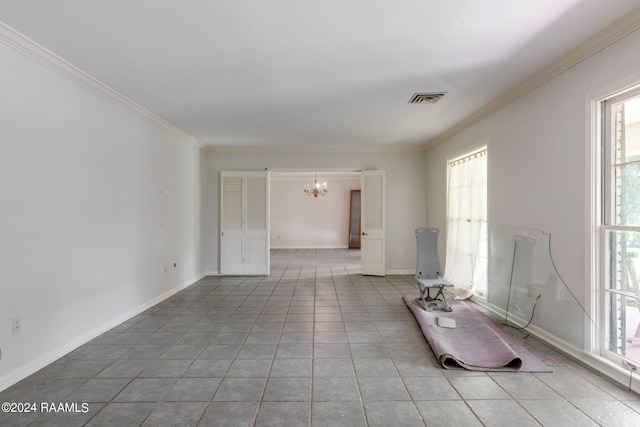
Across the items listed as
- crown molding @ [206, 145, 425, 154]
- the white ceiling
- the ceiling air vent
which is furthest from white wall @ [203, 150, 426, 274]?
the ceiling air vent

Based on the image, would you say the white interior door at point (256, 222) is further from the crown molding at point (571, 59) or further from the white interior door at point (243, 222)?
the crown molding at point (571, 59)

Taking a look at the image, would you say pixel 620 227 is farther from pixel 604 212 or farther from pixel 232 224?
pixel 232 224

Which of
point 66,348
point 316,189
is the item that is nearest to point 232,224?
point 316,189

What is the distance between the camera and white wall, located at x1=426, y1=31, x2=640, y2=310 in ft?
7.79

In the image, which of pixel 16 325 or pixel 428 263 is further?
pixel 428 263

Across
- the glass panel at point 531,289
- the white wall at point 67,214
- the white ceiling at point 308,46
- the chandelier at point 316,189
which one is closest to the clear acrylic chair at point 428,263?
the glass panel at point 531,289

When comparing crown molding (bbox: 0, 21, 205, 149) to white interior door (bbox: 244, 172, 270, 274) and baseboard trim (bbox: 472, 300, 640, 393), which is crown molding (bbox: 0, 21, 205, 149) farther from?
baseboard trim (bbox: 472, 300, 640, 393)

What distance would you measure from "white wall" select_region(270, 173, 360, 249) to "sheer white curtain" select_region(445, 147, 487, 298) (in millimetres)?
5869

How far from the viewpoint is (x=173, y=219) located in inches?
193

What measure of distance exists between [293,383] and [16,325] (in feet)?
6.90

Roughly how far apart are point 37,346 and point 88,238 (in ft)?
3.27

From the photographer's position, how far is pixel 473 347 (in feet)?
9.27

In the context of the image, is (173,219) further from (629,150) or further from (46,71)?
(629,150)

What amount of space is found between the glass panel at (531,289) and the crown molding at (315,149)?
2909 mm
